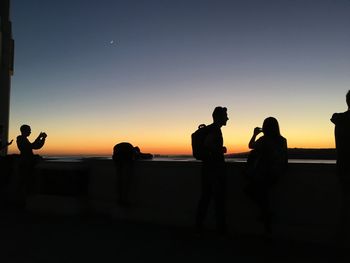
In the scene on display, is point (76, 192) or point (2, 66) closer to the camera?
point (76, 192)

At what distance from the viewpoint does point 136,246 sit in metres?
5.71

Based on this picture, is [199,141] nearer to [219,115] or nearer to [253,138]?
[219,115]

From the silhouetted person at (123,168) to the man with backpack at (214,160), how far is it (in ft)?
6.85

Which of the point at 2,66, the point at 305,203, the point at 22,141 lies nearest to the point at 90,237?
the point at 305,203

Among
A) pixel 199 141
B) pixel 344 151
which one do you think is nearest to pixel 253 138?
pixel 199 141

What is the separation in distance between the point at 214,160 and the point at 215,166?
8 cm

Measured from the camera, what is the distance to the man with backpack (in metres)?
6.06

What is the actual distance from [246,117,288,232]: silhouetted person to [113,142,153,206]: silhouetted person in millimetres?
2682

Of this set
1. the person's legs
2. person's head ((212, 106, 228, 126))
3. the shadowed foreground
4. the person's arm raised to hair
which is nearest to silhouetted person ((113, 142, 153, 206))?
the shadowed foreground

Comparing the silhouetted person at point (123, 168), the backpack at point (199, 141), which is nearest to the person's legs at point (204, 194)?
the backpack at point (199, 141)

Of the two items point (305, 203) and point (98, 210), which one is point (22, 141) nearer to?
point (98, 210)

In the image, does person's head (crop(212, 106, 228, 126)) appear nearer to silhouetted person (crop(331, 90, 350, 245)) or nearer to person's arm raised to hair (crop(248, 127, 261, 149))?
person's arm raised to hair (crop(248, 127, 261, 149))

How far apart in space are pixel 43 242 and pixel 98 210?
2.51m

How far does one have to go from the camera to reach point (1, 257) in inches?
200
